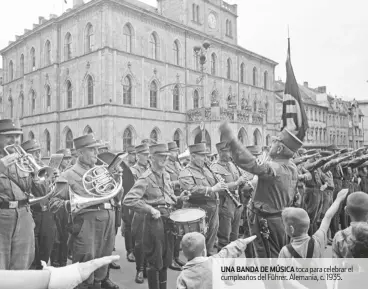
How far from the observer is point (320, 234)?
11.2 ft

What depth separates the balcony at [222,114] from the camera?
101 feet

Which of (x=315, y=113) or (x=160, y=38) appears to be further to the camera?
(x=315, y=113)

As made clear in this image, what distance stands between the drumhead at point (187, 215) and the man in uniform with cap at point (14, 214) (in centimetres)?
206

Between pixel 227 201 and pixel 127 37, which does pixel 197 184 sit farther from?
pixel 127 37

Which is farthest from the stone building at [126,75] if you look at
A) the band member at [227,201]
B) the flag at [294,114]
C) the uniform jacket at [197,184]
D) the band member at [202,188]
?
the flag at [294,114]

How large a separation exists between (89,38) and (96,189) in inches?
1002

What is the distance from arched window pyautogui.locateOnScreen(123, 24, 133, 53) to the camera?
1086 inches

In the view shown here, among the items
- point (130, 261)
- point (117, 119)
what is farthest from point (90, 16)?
point (130, 261)

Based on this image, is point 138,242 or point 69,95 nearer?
point 138,242

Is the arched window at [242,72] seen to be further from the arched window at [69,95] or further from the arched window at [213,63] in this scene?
the arched window at [69,95]

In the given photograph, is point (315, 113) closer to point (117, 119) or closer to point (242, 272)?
Result: point (117, 119)

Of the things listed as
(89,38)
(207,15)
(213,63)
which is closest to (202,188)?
(89,38)

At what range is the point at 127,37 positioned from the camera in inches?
1096

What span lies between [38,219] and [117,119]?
67.6ft
